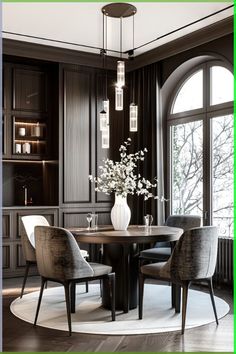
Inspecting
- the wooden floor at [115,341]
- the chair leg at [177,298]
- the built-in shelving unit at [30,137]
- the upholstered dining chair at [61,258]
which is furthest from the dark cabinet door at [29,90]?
the chair leg at [177,298]

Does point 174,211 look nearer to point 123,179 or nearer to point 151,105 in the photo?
point 151,105

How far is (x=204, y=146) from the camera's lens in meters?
5.50

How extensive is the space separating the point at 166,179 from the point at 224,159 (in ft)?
3.58

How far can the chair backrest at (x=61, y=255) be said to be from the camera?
10.8 feet

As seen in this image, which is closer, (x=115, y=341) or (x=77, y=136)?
(x=115, y=341)

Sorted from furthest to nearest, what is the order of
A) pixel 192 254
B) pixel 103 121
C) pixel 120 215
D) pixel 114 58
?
pixel 114 58
pixel 120 215
pixel 103 121
pixel 192 254

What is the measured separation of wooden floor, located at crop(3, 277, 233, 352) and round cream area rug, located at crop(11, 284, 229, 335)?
12cm

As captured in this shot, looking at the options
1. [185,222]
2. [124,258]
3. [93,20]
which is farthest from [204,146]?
[124,258]

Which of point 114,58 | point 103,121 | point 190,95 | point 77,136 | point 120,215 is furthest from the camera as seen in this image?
point 114,58

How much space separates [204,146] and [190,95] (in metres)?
0.83

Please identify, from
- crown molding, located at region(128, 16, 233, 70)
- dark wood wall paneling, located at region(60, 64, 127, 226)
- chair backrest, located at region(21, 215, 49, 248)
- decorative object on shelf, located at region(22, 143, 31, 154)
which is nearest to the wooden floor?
chair backrest, located at region(21, 215, 49, 248)

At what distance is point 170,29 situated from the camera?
5.11m

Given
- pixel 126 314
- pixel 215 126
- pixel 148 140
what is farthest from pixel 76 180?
pixel 126 314

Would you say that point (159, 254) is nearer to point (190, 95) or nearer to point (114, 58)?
point (190, 95)
